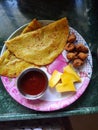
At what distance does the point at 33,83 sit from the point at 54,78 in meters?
→ 0.06

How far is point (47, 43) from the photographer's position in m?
0.92

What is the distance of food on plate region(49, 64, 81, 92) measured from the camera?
849mm

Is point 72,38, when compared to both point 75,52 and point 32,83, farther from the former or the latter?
point 32,83

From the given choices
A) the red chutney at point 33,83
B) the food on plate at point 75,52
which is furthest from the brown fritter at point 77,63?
the red chutney at point 33,83

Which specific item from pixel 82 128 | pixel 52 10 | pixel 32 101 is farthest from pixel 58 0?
pixel 82 128

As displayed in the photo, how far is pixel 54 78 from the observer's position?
0.86 meters

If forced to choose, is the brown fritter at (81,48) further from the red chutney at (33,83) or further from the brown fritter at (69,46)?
the red chutney at (33,83)

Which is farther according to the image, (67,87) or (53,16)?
(53,16)

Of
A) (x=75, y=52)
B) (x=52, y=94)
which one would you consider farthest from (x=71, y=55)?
(x=52, y=94)

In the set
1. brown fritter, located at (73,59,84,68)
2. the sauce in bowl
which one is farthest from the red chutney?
brown fritter, located at (73,59,84,68)

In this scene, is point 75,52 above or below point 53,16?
below

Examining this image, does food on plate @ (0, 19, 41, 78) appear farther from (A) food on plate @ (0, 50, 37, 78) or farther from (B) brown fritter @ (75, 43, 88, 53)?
(B) brown fritter @ (75, 43, 88, 53)

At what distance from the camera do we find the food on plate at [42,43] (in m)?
0.90

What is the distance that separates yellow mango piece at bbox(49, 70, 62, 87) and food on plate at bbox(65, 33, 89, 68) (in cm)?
6
